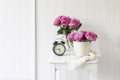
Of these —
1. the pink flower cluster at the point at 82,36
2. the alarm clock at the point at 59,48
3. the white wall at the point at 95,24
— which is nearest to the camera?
the pink flower cluster at the point at 82,36

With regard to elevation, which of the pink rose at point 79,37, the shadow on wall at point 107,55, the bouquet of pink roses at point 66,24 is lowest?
the shadow on wall at point 107,55

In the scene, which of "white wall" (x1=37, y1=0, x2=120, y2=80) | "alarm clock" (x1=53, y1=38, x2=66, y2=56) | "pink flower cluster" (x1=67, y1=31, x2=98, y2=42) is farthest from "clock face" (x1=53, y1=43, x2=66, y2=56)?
"white wall" (x1=37, y1=0, x2=120, y2=80)

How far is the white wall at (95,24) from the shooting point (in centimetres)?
236

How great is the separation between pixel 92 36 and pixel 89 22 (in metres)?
0.42

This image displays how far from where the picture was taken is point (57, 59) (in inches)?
80.7

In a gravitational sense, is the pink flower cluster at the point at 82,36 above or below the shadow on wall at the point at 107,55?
above
